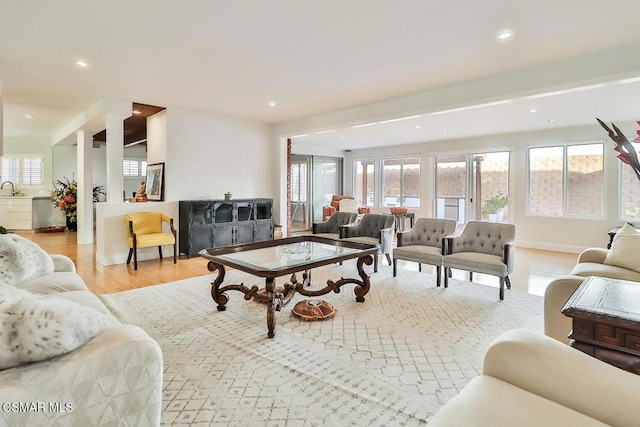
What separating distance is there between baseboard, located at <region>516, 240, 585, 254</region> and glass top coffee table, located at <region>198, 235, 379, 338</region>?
17.9ft

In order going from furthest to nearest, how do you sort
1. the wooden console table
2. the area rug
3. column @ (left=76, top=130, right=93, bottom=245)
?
column @ (left=76, top=130, right=93, bottom=245) < the area rug < the wooden console table

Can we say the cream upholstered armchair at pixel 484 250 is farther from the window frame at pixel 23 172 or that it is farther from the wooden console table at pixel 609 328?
the window frame at pixel 23 172

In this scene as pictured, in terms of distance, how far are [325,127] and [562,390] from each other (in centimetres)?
575

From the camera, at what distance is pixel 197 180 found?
645cm

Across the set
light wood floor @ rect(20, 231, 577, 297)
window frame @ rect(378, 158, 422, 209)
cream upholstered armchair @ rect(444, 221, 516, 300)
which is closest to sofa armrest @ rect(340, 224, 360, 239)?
light wood floor @ rect(20, 231, 577, 297)

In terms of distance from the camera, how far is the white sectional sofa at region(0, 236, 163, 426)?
3.42 feet

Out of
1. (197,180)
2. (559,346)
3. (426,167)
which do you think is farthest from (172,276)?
(426,167)

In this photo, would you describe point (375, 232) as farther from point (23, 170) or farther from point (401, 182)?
point (23, 170)

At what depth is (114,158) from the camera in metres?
5.59

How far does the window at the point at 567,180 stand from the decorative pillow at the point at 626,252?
14.8 feet

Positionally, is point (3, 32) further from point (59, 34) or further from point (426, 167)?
point (426, 167)

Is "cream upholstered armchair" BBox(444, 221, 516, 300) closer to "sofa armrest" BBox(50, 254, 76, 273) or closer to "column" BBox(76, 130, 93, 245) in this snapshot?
"sofa armrest" BBox(50, 254, 76, 273)

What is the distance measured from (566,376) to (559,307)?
56.1 inches

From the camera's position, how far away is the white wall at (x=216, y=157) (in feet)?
20.2
